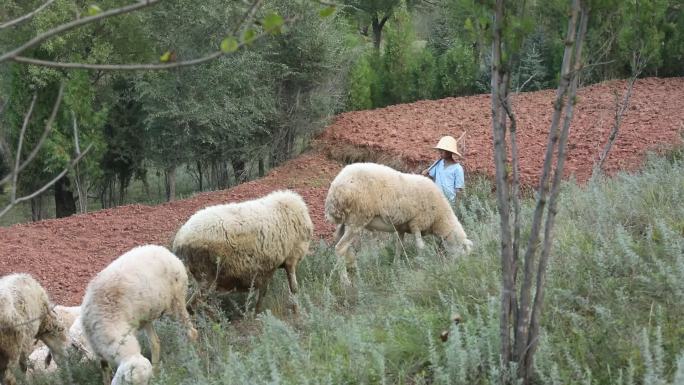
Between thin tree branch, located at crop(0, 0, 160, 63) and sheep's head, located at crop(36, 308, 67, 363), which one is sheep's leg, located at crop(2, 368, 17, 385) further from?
thin tree branch, located at crop(0, 0, 160, 63)

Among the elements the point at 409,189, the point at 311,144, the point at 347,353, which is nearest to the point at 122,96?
the point at 311,144

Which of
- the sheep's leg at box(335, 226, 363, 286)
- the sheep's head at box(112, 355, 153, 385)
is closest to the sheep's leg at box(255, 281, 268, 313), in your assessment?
the sheep's leg at box(335, 226, 363, 286)

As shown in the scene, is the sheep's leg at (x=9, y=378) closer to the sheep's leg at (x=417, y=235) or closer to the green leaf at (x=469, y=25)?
the sheep's leg at (x=417, y=235)

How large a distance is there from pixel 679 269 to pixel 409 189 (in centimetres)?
475

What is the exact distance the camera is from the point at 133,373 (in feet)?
16.5

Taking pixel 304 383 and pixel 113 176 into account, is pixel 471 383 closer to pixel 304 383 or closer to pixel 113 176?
Answer: pixel 304 383

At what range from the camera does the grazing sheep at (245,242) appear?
716 centimetres

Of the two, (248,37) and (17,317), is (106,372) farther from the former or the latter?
(248,37)

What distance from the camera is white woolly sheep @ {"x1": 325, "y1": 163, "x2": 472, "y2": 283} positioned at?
862cm

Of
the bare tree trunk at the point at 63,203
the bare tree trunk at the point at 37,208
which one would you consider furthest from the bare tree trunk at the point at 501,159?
the bare tree trunk at the point at 37,208

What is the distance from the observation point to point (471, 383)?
3.89 m

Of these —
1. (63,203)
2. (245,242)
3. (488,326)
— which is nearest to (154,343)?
(245,242)

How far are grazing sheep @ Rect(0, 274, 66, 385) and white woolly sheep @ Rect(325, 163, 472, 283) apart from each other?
3450 mm

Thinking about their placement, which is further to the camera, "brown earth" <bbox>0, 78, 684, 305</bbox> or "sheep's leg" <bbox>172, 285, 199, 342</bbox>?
"brown earth" <bbox>0, 78, 684, 305</bbox>
